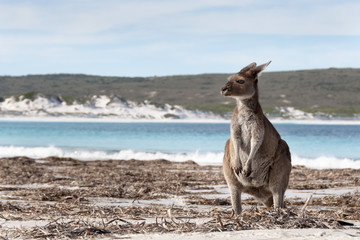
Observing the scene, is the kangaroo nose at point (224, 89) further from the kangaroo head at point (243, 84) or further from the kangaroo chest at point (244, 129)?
the kangaroo chest at point (244, 129)

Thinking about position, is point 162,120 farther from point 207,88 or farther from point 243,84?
point 243,84

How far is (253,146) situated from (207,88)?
379 ft

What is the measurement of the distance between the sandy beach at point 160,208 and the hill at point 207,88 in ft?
227

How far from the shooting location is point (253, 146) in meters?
6.10

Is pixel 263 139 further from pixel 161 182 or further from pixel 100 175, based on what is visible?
pixel 100 175

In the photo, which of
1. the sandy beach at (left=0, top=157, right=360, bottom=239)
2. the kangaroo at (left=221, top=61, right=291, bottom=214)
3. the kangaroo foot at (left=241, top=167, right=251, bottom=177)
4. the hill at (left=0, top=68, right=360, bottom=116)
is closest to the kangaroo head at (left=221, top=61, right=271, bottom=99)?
the kangaroo at (left=221, top=61, right=291, bottom=214)

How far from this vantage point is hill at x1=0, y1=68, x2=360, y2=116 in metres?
96.3

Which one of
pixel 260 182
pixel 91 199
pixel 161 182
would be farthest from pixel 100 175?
pixel 260 182

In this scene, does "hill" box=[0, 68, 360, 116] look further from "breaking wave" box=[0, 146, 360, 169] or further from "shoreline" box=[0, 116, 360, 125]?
"breaking wave" box=[0, 146, 360, 169]

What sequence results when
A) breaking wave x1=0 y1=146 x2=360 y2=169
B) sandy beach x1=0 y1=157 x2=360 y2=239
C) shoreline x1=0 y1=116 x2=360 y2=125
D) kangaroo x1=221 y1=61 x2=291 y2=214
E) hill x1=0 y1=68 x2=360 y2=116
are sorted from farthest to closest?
1. hill x1=0 y1=68 x2=360 y2=116
2. shoreline x1=0 y1=116 x2=360 y2=125
3. breaking wave x1=0 y1=146 x2=360 y2=169
4. kangaroo x1=221 y1=61 x2=291 y2=214
5. sandy beach x1=0 y1=157 x2=360 y2=239

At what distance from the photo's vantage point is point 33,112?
74938mm

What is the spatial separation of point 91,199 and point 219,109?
7531cm

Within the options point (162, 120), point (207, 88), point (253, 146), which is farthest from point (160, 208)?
point (207, 88)

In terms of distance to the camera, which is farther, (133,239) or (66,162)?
(66,162)
